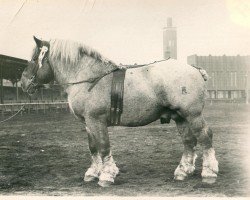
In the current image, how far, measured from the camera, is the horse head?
14.9 ft

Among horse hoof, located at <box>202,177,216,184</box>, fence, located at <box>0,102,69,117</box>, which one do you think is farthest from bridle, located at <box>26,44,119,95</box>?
fence, located at <box>0,102,69,117</box>

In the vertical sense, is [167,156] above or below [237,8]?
below

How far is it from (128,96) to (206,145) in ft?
3.82

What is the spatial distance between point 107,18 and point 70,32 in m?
0.70

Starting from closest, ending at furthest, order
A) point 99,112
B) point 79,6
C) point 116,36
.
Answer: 1. point 99,112
2. point 79,6
3. point 116,36

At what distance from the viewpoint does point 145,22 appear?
5.41 m

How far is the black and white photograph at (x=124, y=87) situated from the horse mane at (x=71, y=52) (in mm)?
13

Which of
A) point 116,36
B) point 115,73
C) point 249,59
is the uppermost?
point 116,36

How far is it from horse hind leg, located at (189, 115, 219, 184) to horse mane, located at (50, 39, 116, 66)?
1.31 meters

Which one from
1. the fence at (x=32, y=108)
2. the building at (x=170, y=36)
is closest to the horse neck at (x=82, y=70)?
the building at (x=170, y=36)

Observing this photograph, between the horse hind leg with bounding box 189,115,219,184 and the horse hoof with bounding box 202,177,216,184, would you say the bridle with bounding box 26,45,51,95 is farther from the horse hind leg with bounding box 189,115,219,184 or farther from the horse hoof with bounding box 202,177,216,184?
the horse hoof with bounding box 202,177,216,184

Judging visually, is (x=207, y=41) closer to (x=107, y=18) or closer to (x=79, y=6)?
(x=107, y=18)

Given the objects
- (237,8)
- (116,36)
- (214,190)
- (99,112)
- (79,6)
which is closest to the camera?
(214,190)

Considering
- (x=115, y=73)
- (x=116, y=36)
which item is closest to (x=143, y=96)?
(x=115, y=73)
